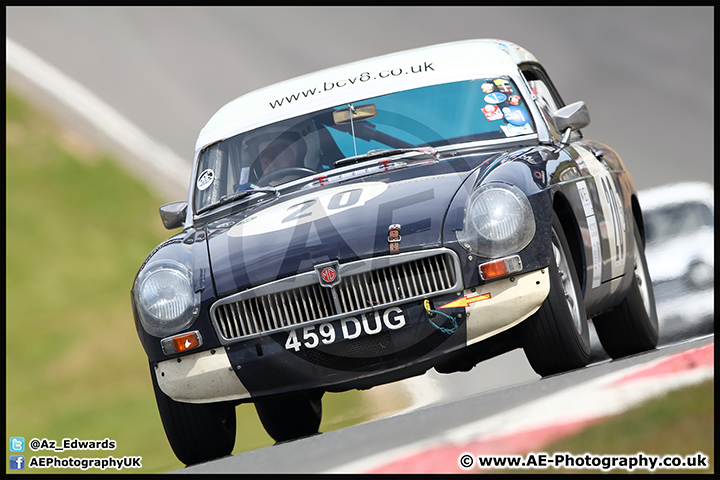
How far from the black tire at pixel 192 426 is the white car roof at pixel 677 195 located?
5865mm

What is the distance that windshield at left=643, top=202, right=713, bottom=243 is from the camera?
29.7 ft

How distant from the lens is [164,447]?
9.27 meters

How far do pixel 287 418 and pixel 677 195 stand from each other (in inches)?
186

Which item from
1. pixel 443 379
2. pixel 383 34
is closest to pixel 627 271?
pixel 443 379

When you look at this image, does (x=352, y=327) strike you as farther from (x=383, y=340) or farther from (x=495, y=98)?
(x=495, y=98)

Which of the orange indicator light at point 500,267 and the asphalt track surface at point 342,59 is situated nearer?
the orange indicator light at point 500,267

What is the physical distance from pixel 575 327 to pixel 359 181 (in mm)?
1300

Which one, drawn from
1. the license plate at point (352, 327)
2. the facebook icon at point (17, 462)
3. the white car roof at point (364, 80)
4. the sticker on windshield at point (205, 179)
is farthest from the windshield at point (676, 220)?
the facebook icon at point (17, 462)

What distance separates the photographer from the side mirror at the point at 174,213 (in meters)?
6.16

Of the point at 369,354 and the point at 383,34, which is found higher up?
the point at 383,34

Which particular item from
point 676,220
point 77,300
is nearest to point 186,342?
point 676,220

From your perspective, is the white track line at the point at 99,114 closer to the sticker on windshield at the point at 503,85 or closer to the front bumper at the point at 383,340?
the sticker on windshield at the point at 503,85

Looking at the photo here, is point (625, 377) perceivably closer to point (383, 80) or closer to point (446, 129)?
point (446, 129)

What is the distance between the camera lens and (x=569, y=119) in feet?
18.7
